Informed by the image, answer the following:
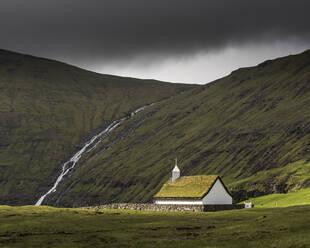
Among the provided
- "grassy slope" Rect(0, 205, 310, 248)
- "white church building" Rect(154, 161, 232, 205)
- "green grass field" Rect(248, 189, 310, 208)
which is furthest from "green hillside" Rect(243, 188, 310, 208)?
"grassy slope" Rect(0, 205, 310, 248)

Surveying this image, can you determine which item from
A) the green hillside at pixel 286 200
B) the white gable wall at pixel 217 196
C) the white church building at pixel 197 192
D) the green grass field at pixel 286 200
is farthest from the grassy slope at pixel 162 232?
the green grass field at pixel 286 200

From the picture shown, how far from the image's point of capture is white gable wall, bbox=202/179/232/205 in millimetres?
97562

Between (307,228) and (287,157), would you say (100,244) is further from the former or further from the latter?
(287,157)

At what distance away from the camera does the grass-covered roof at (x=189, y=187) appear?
9856 cm

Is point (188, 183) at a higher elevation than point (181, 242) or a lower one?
higher

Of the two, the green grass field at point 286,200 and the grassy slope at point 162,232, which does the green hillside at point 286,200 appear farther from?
the grassy slope at point 162,232

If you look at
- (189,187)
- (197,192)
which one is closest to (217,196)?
(197,192)

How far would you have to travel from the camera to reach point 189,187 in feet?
335

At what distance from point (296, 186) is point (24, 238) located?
103712 mm

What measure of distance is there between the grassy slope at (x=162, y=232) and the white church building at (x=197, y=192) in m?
24.3

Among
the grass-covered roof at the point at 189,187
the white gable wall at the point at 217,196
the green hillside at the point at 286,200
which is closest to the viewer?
the white gable wall at the point at 217,196

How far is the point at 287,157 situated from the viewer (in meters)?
190

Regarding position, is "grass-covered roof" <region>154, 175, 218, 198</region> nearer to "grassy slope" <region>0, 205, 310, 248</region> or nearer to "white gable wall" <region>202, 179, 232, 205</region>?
"white gable wall" <region>202, 179, 232, 205</region>

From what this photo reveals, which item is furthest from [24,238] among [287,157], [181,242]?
[287,157]
